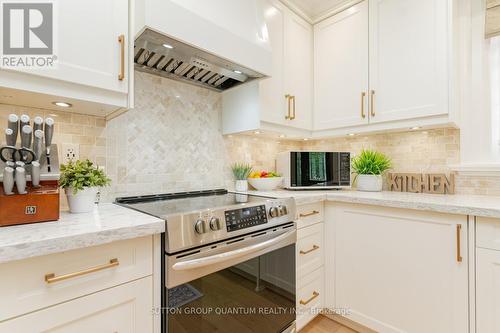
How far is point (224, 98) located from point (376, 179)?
130 cm

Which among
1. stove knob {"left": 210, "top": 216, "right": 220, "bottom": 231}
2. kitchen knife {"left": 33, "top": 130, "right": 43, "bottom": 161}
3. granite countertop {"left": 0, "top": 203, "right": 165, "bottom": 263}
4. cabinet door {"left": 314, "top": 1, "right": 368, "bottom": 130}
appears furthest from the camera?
cabinet door {"left": 314, "top": 1, "right": 368, "bottom": 130}

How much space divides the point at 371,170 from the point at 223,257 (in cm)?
140

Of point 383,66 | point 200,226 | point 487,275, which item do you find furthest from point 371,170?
point 200,226

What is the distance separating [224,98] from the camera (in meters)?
1.87

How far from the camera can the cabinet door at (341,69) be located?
183 centimetres

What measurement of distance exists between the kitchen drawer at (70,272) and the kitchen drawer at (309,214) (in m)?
0.93

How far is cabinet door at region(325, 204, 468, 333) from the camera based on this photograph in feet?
4.05

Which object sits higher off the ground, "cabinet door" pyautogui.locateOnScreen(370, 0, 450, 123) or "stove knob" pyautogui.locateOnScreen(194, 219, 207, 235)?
"cabinet door" pyautogui.locateOnScreen(370, 0, 450, 123)

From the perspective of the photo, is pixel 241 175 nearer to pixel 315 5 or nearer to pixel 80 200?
pixel 80 200

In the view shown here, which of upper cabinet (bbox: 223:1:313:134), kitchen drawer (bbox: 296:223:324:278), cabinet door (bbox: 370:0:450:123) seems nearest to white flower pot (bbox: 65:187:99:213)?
upper cabinet (bbox: 223:1:313:134)

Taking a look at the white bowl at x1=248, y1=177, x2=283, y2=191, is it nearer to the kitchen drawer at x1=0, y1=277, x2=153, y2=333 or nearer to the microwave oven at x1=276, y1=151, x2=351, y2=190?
the microwave oven at x1=276, y1=151, x2=351, y2=190

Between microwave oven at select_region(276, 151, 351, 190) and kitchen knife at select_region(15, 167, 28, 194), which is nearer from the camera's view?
kitchen knife at select_region(15, 167, 28, 194)

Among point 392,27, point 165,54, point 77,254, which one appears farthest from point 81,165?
point 392,27

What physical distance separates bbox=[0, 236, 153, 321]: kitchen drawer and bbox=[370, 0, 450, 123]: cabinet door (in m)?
1.71
